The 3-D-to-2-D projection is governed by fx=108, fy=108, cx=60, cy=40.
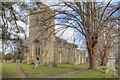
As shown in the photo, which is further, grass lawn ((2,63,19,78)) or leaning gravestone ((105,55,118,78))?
leaning gravestone ((105,55,118,78))

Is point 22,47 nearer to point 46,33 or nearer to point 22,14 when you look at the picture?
point 22,14

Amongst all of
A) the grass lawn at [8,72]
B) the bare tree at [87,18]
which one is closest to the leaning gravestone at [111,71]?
the bare tree at [87,18]

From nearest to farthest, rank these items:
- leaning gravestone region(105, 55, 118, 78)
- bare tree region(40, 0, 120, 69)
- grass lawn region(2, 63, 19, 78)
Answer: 1. grass lawn region(2, 63, 19, 78)
2. leaning gravestone region(105, 55, 118, 78)
3. bare tree region(40, 0, 120, 69)

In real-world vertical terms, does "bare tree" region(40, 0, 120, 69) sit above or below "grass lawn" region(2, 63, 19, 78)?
above

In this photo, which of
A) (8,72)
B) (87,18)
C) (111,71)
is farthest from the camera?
(87,18)

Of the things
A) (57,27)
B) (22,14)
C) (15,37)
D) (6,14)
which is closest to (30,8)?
(22,14)

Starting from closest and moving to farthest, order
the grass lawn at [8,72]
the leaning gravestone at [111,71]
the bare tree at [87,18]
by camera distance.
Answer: the grass lawn at [8,72], the leaning gravestone at [111,71], the bare tree at [87,18]

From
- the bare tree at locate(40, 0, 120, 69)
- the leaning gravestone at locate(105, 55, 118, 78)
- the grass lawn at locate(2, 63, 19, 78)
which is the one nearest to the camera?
the grass lawn at locate(2, 63, 19, 78)

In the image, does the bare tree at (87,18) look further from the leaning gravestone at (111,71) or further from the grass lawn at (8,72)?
the grass lawn at (8,72)

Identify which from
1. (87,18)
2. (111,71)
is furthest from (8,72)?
(87,18)

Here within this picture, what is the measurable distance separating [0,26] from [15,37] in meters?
0.71

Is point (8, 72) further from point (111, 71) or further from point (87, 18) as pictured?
point (87, 18)

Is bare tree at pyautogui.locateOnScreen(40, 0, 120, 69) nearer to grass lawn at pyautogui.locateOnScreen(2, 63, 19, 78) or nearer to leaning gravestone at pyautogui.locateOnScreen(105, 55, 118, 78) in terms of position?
leaning gravestone at pyautogui.locateOnScreen(105, 55, 118, 78)

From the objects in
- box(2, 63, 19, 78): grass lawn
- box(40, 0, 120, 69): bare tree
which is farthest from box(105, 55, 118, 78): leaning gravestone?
box(2, 63, 19, 78): grass lawn
